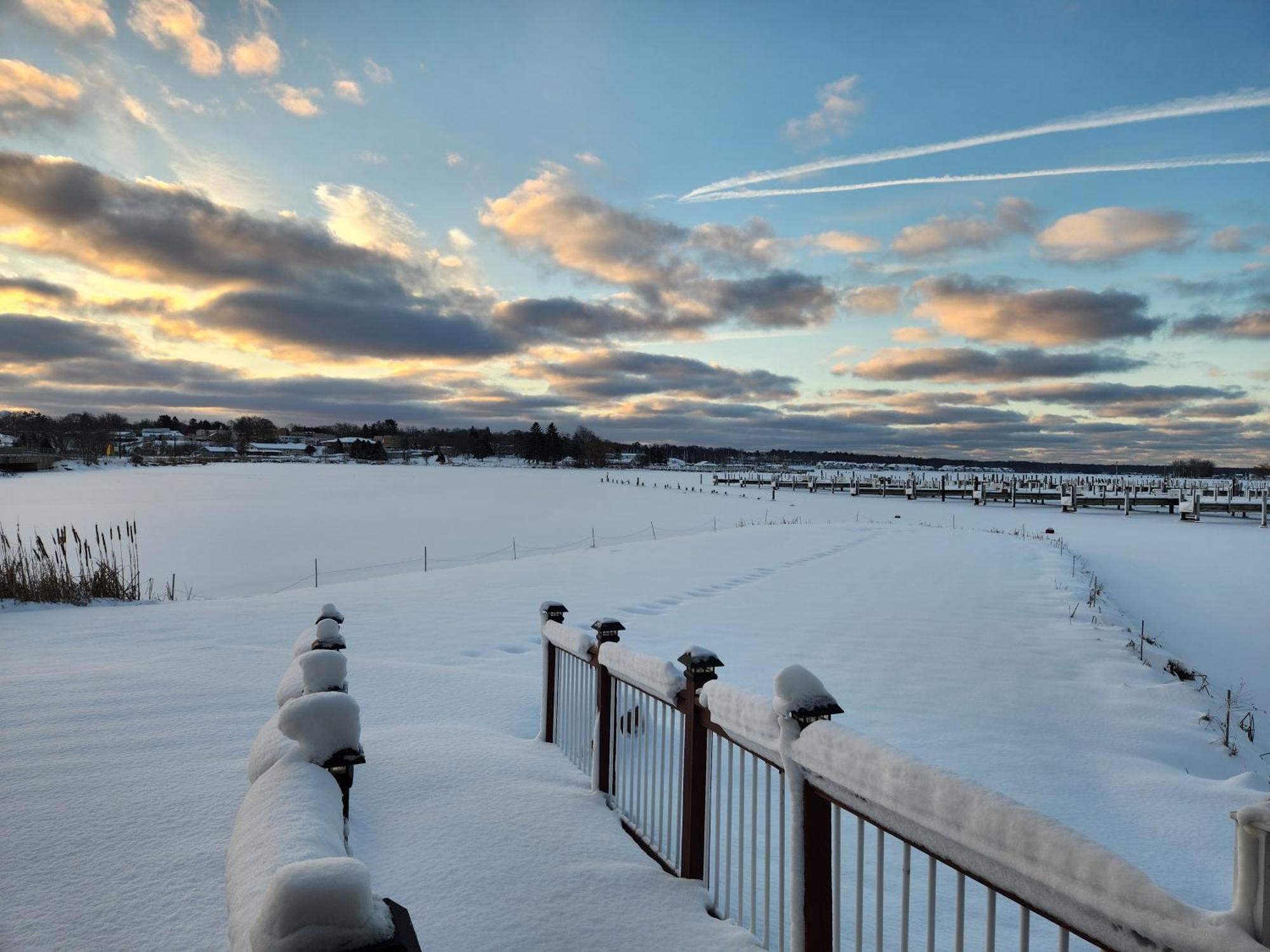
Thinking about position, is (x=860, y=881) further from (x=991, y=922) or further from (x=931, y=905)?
(x=991, y=922)

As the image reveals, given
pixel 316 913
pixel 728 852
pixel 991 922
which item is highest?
pixel 316 913

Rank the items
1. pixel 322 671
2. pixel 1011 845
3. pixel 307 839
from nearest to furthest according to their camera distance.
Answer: pixel 1011 845
pixel 307 839
pixel 322 671

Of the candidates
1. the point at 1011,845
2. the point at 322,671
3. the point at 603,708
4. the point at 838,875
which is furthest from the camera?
the point at 603,708

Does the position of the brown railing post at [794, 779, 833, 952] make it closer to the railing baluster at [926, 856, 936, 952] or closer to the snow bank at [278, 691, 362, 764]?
the railing baluster at [926, 856, 936, 952]

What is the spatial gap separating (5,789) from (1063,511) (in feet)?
170

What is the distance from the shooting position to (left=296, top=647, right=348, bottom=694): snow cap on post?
11.6ft

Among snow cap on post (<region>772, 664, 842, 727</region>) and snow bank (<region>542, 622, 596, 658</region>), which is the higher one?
snow cap on post (<region>772, 664, 842, 727</region>)

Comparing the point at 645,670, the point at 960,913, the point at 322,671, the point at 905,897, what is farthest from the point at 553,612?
the point at 960,913

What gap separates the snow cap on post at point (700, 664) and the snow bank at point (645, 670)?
0.16 metres

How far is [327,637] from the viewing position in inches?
174

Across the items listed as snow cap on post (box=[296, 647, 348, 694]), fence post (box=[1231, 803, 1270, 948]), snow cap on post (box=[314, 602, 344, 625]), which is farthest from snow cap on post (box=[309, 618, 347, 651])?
fence post (box=[1231, 803, 1270, 948])

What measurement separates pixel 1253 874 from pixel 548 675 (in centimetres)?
534

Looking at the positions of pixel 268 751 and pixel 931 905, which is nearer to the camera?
pixel 931 905

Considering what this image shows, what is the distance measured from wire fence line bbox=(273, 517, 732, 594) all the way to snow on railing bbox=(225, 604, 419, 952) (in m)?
13.5
